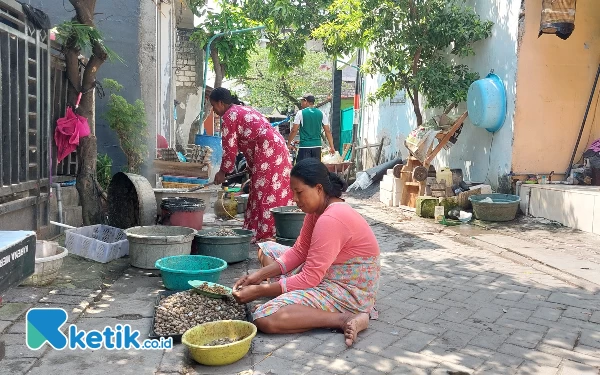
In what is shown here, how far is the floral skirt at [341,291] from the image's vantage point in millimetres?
3496

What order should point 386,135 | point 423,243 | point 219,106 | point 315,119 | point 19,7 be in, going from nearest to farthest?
1. point 19,7
2. point 219,106
3. point 423,243
4. point 315,119
5. point 386,135

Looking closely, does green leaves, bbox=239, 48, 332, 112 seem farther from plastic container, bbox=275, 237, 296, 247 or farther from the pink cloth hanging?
plastic container, bbox=275, 237, 296, 247

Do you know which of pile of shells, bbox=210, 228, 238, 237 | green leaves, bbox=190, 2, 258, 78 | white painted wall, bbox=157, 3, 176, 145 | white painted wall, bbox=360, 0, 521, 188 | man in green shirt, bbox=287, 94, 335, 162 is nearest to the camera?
pile of shells, bbox=210, 228, 238, 237

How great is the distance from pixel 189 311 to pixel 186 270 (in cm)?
66

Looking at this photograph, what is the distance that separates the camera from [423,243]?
685 cm

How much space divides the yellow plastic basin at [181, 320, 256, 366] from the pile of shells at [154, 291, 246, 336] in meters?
0.22

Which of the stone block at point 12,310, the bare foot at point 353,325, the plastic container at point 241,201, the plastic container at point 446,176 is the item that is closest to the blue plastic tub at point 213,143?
the plastic container at point 241,201

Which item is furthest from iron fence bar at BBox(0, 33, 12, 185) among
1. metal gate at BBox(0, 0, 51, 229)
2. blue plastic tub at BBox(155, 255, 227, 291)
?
blue plastic tub at BBox(155, 255, 227, 291)

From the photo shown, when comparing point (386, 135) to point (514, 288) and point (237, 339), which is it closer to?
point (514, 288)

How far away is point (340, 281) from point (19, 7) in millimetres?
4114

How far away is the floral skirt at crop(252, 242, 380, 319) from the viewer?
350 centimetres

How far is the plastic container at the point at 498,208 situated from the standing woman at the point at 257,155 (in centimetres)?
347

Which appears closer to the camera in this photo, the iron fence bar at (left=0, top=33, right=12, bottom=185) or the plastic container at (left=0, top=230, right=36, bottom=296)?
the plastic container at (left=0, top=230, right=36, bottom=296)

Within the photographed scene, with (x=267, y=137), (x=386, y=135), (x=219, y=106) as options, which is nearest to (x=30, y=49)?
(x=219, y=106)
